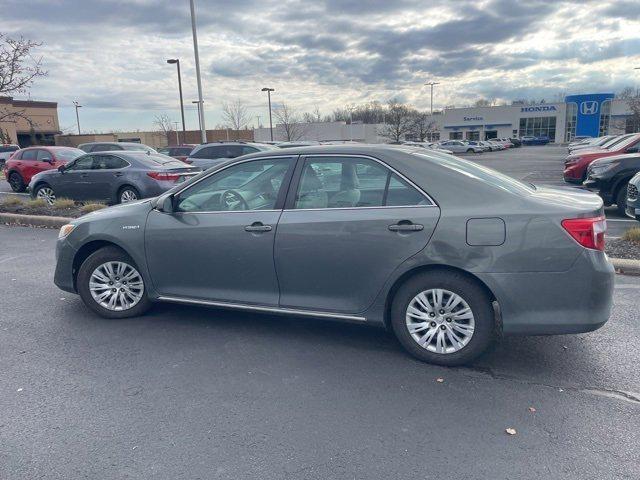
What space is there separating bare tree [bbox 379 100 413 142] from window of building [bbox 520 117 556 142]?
22773mm

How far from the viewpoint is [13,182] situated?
1708 centimetres

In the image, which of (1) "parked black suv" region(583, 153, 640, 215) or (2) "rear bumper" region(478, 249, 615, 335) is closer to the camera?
(2) "rear bumper" region(478, 249, 615, 335)

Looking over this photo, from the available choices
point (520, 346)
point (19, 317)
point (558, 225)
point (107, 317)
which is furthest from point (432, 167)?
point (19, 317)

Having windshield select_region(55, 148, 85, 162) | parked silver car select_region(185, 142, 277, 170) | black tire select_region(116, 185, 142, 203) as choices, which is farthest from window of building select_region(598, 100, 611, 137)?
black tire select_region(116, 185, 142, 203)

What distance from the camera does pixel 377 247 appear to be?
3.75m

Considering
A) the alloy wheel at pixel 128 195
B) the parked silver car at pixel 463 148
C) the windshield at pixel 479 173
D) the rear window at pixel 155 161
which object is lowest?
the parked silver car at pixel 463 148

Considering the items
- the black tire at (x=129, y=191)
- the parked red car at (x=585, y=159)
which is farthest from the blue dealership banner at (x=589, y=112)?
the black tire at (x=129, y=191)

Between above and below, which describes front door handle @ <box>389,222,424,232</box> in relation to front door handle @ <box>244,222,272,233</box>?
above

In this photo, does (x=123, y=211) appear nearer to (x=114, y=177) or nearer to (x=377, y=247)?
(x=377, y=247)

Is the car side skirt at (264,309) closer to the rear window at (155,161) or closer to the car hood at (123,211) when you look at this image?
the car hood at (123,211)

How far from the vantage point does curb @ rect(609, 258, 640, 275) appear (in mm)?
5887

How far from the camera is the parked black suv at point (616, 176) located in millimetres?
9859

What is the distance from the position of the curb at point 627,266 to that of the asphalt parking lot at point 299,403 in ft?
4.46

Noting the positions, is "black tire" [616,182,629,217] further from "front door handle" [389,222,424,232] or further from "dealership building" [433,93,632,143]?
"dealership building" [433,93,632,143]
